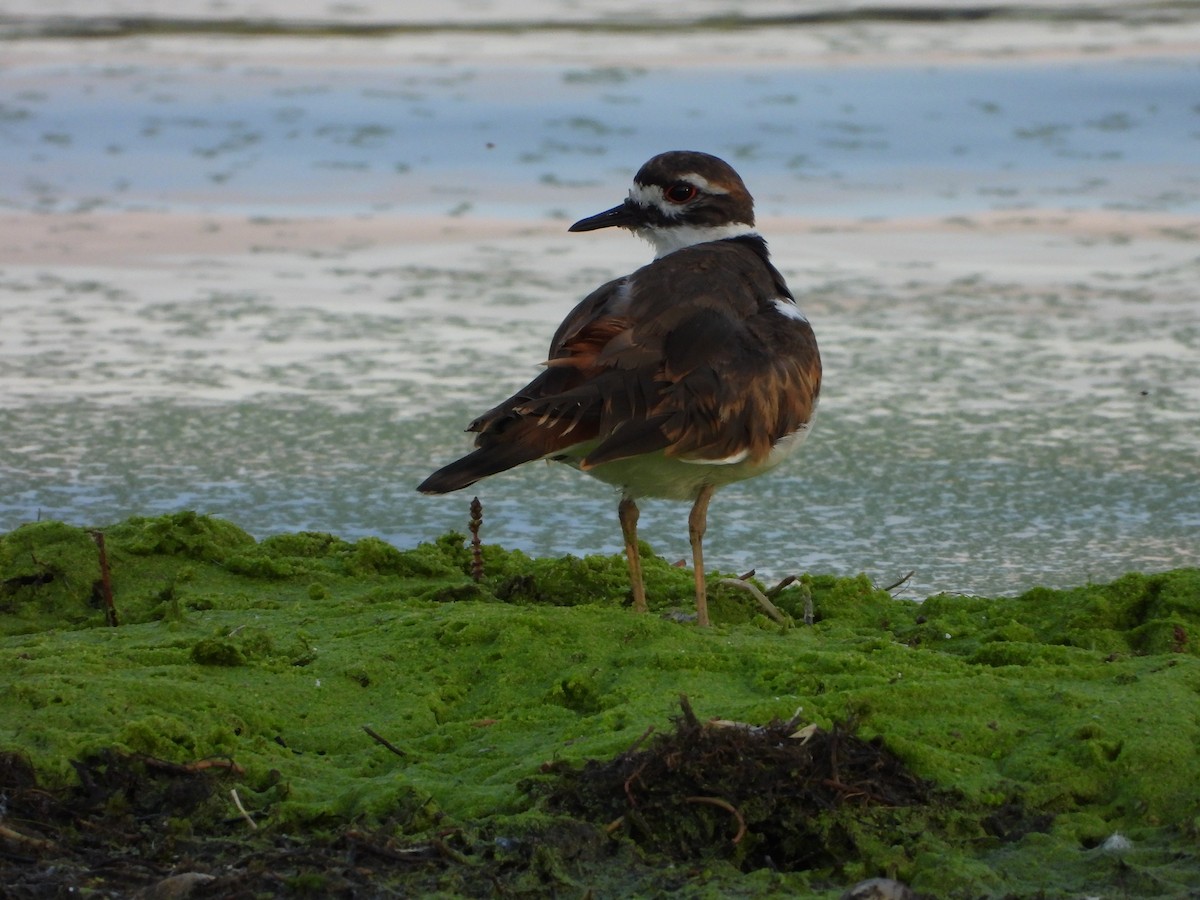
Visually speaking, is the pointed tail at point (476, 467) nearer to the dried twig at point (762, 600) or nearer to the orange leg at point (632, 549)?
the orange leg at point (632, 549)

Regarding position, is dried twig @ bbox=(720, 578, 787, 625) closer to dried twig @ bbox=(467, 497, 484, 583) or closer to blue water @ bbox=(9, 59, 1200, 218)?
dried twig @ bbox=(467, 497, 484, 583)

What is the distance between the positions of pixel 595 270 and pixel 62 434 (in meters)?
2.69

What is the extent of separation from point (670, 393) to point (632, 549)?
49 cm

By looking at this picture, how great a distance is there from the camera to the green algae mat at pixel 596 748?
271 cm

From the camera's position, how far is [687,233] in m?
5.10

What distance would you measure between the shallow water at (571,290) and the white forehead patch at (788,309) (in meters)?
0.70

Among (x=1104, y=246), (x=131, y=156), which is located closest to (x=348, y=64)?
(x=131, y=156)

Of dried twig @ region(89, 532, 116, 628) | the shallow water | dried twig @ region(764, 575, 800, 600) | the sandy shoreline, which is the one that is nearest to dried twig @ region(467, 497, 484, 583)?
the shallow water

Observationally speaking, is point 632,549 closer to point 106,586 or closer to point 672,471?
point 672,471

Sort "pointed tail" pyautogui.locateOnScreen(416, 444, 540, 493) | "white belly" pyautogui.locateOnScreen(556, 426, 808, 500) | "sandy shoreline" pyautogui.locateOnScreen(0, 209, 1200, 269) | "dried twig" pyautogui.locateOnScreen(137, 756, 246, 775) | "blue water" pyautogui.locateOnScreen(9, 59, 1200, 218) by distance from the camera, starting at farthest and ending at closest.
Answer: "blue water" pyautogui.locateOnScreen(9, 59, 1200, 218) → "sandy shoreline" pyautogui.locateOnScreen(0, 209, 1200, 269) → "white belly" pyautogui.locateOnScreen(556, 426, 808, 500) → "pointed tail" pyautogui.locateOnScreen(416, 444, 540, 493) → "dried twig" pyautogui.locateOnScreen(137, 756, 246, 775)

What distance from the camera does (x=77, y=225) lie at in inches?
325

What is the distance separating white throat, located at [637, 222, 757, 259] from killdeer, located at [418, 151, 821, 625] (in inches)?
17.5

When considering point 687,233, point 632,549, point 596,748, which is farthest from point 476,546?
point 596,748

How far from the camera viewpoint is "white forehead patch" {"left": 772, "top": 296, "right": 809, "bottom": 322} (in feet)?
14.6
